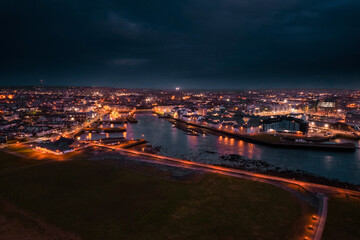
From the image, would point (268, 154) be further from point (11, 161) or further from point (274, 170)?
point (11, 161)

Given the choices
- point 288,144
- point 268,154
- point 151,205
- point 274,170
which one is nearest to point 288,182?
point 274,170

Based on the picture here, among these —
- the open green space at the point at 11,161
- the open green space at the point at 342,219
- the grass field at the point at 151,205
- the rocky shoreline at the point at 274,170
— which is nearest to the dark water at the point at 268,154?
the rocky shoreline at the point at 274,170

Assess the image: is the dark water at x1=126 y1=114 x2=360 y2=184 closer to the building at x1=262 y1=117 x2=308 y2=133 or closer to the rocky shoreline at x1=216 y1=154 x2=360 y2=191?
the rocky shoreline at x1=216 y1=154 x2=360 y2=191

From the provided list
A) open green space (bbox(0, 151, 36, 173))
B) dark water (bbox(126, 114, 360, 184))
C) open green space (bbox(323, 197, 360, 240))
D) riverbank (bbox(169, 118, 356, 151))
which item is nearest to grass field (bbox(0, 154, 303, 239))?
open green space (bbox(323, 197, 360, 240))

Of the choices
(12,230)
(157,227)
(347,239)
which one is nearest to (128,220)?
(157,227)

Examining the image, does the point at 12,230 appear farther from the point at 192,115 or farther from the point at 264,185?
the point at 192,115

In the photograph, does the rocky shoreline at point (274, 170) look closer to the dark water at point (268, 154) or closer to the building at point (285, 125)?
the dark water at point (268, 154)
